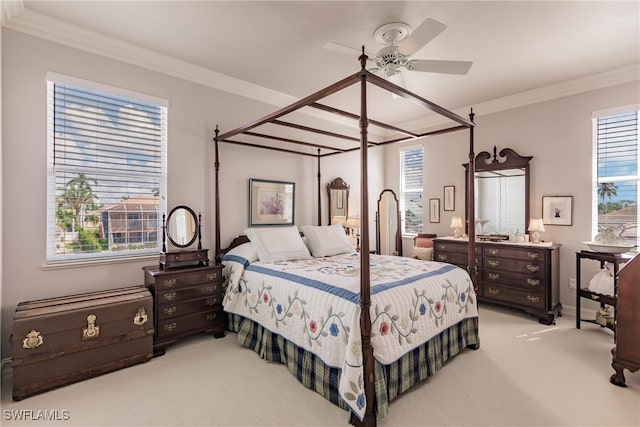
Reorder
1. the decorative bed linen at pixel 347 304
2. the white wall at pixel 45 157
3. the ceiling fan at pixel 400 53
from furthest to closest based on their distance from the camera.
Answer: the white wall at pixel 45 157, the ceiling fan at pixel 400 53, the decorative bed linen at pixel 347 304

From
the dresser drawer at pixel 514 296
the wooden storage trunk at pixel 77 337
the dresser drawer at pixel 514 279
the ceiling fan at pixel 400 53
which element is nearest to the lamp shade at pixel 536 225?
the dresser drawer at pixel 514 279

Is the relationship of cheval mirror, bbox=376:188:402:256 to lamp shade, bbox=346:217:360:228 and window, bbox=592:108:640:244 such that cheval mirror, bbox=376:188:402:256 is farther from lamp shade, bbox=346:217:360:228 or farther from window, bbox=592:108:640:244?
window, bbox=592:108:640:244

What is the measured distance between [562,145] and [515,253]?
58.6 inches

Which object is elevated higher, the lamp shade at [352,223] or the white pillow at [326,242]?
the lamp shade at [352,223]

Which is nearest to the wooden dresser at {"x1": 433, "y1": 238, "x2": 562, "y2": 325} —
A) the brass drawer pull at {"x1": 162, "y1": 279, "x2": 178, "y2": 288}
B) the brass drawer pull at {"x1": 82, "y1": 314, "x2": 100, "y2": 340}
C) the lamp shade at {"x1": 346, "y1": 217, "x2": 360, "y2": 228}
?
the lamp shade at {"x1": 346, "y1": 217, "x2": 360, "y2": 228}

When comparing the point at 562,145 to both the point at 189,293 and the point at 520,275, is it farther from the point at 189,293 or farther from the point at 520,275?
the point at 189,293

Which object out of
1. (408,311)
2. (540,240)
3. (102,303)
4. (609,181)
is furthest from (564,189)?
(102,303)

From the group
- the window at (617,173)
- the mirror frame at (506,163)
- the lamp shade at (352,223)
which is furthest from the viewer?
the lamp shade at (352,223)

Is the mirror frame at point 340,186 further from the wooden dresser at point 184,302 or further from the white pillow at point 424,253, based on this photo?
the wooden dresser at point 184,302

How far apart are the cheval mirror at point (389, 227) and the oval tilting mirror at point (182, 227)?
3.20 m

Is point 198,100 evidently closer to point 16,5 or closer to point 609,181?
point 16,5

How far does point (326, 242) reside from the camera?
3.79 m

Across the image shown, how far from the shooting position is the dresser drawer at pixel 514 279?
3660mm

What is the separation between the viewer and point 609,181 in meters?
3.67
